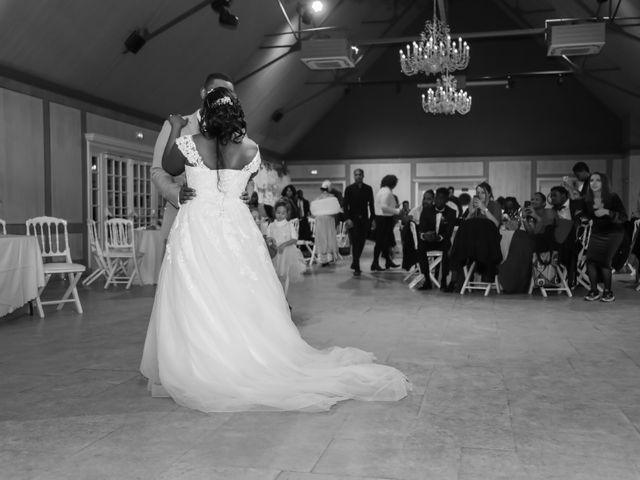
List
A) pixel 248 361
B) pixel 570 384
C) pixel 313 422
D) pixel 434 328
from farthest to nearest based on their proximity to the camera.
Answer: pixel 434 328 → pixel 570 384 → pixel 248 361 → pixel 313 422

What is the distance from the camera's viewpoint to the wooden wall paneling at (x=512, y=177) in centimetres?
1650

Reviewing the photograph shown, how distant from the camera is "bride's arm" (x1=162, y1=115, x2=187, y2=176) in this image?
2.92m

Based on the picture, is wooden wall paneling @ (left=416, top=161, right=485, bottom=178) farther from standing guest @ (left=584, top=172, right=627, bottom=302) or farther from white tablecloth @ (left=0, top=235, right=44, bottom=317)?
white tablecloth @ (left=0, top=235, right=44, bottom=317)

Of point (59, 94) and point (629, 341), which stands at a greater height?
point (59, 94)

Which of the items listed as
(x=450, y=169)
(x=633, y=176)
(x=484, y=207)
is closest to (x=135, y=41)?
(x=484, y=207)

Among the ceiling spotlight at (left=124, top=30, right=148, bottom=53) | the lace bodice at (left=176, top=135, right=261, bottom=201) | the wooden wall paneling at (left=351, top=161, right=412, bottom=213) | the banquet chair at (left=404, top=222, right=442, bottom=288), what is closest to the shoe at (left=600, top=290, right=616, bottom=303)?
the banquet chair at (left=404, top=222, right=442, bottom=288)

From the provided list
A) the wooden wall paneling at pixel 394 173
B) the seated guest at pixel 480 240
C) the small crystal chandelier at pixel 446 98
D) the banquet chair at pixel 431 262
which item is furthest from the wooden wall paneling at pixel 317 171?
the seated guest at pixel 480 240

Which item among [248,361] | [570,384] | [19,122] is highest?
[19,122]

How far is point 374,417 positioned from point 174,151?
1489mm

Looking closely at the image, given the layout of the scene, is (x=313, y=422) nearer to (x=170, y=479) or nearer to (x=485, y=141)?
(x=170, y=479)

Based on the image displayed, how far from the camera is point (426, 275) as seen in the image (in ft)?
23.7

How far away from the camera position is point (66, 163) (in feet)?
27.2

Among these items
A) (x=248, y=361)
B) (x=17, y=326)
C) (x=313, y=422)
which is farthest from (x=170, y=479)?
(x=17, y=326)

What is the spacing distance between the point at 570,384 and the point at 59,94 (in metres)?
7.22
